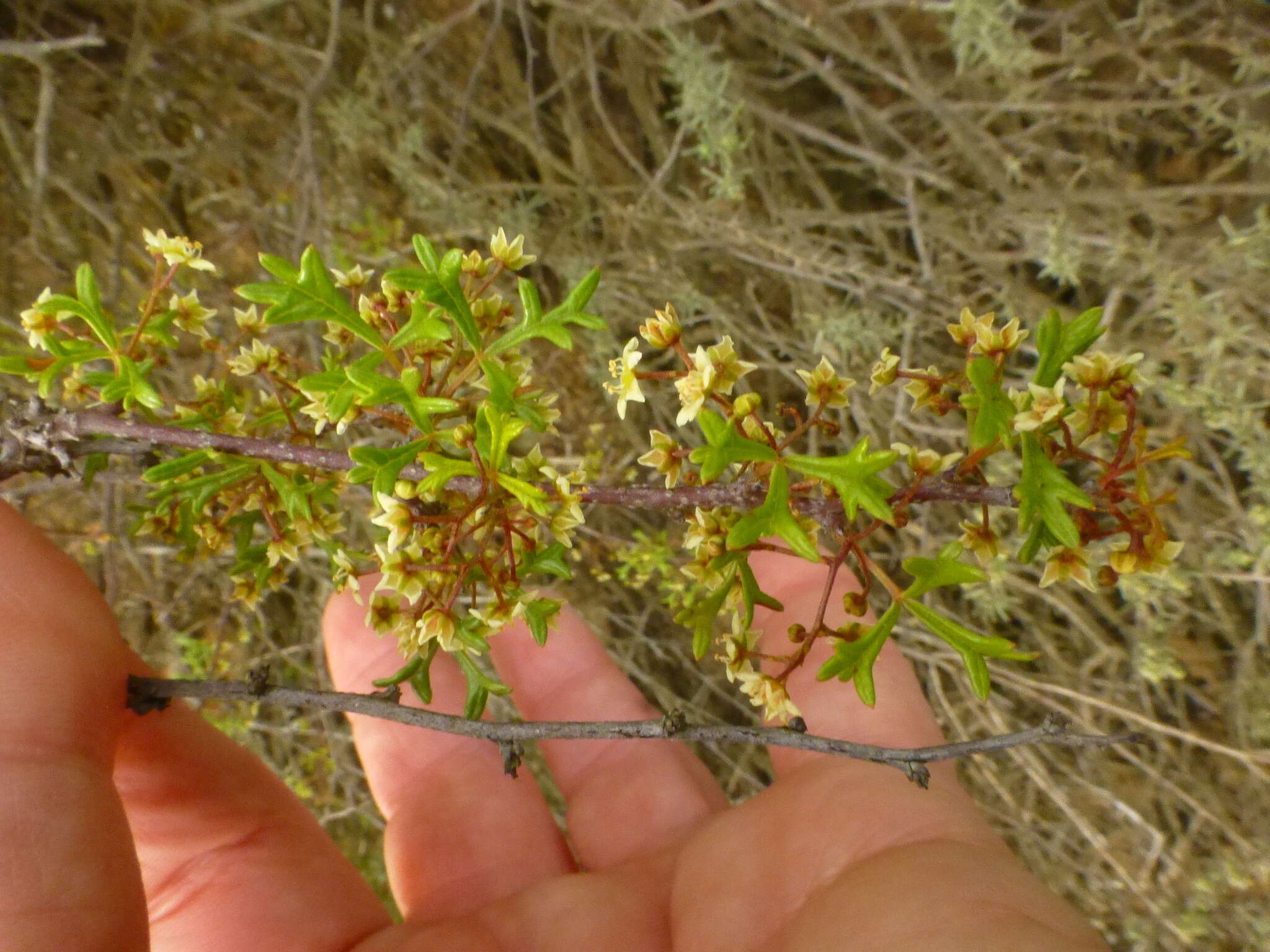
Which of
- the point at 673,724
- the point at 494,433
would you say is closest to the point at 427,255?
the point at 494,433

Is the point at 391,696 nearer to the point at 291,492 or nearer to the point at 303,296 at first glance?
the point at 291,492

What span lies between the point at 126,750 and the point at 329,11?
3360 mm

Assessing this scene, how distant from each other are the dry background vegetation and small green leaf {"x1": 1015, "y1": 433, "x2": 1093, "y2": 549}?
1805mm

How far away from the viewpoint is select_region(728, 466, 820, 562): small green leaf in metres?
1.61

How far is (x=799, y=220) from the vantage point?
160 inches

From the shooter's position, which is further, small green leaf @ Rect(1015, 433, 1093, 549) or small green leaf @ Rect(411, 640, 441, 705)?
small green leaf @ Rect(411, 640, 441, 705)

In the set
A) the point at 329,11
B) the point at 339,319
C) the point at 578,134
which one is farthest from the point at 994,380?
the point at 329,11

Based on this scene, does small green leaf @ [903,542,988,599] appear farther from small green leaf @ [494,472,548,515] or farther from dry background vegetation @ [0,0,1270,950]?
dry background vegetation @ [0,0,1270,950]

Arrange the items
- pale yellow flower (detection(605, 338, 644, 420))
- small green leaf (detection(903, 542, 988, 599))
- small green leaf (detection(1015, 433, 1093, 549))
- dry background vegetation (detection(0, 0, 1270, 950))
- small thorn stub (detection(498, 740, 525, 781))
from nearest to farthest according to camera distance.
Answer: small green leaf (detection(1015, 433, 1093, 549)), small green leaf (detection(903, 542, 988, 599)), pale yellow flower (detection(605, 338, 644, 420)), small thorn stub (detection(498, 740, 525, 781)), dry background vegetation (detection(0, 0, 1270, 950))

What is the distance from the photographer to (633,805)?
3191 mm

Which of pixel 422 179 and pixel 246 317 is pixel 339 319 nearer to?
pixel 246 317

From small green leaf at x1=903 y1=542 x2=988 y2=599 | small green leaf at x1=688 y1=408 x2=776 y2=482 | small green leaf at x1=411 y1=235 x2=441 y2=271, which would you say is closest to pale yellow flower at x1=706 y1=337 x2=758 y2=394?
small green leaf at x1=688 y1=408 x2=776 y2=482

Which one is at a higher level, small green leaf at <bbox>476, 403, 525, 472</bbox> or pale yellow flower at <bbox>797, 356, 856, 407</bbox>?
pale yellow flower at <bbox>797, 356, 856, 407</bbox>

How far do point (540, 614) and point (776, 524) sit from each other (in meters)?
0.60
